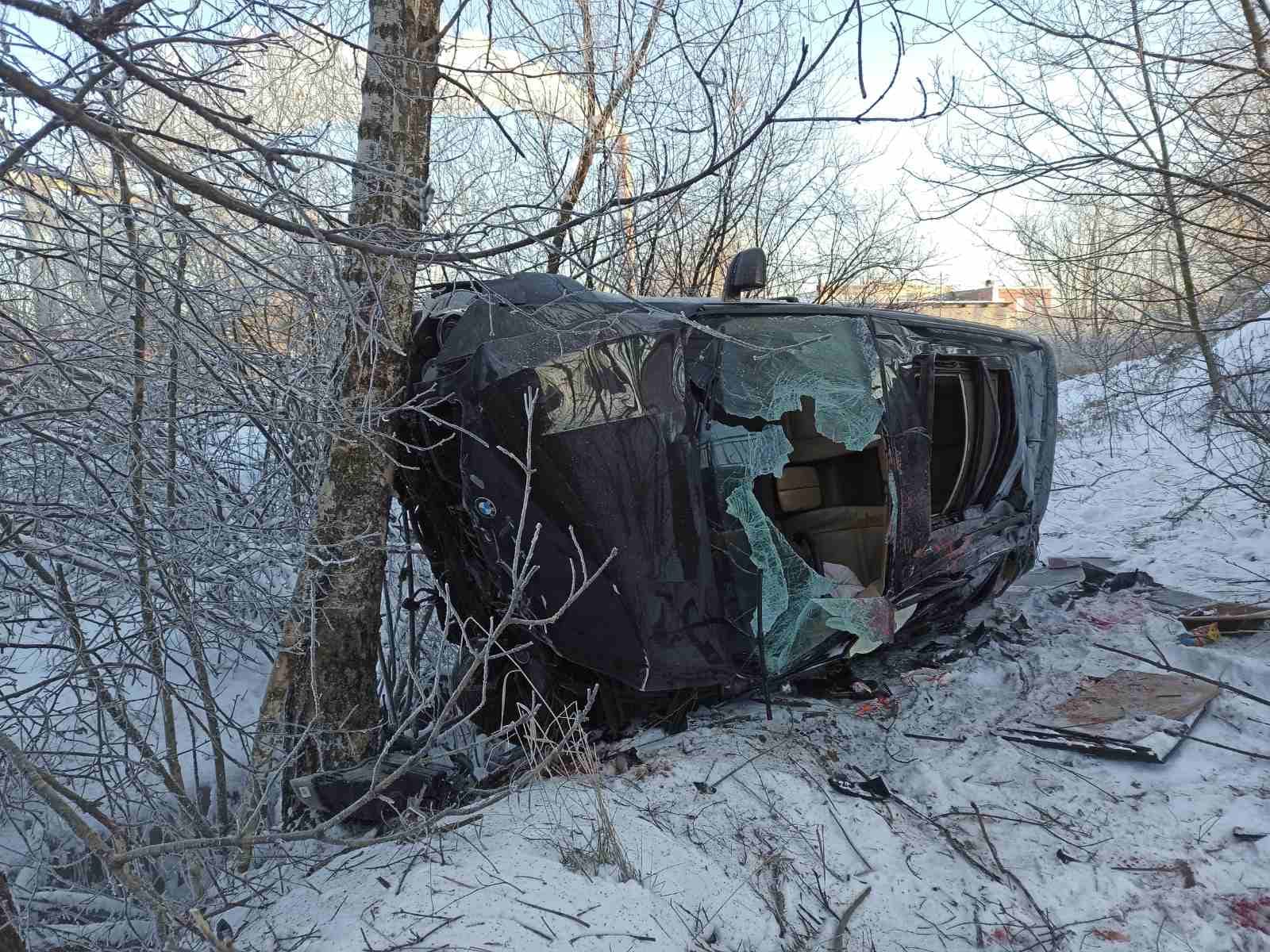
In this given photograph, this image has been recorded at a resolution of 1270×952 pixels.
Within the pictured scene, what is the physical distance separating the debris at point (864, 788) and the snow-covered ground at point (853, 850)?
40 mm

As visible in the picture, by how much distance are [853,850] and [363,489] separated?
2426 millimetres

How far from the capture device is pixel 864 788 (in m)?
3.29

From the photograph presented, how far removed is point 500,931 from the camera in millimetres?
2186

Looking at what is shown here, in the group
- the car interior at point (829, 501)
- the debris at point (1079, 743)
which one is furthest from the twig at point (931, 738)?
the car interior at point (829, 501)

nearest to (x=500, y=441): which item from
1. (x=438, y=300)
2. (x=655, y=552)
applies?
(x=655, y=552)

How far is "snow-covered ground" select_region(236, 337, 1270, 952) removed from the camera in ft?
Result: 7.80

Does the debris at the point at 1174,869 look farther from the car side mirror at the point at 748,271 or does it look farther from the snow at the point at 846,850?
the car side mirror at the point at 748,271

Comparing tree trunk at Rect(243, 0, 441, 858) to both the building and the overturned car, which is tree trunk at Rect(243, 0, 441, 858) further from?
the building

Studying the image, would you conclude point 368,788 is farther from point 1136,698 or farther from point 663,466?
point 1136,698

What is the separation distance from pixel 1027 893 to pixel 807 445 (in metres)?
2.37

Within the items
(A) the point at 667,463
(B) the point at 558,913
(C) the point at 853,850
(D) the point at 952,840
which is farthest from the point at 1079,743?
(B) the point at 558,913

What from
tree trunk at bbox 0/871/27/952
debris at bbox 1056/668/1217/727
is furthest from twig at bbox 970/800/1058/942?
tree trunk at bbox 0/871/27/952

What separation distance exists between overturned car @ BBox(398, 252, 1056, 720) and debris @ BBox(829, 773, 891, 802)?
50cm

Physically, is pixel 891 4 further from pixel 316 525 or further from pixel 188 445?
pixel 188 445
